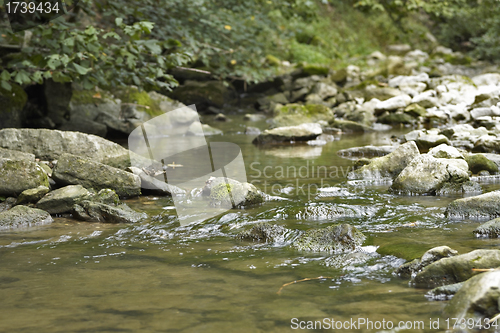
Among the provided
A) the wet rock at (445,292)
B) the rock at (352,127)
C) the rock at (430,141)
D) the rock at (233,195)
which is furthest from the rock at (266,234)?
the rock at (352,127)

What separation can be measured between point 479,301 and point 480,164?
3864mm

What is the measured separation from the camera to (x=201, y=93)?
14.2 metres

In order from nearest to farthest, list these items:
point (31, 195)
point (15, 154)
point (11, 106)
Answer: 1. point (31, 195)
2. point (15, 154)
3. point (11, 106)

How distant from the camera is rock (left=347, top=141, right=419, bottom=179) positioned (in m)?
5.44

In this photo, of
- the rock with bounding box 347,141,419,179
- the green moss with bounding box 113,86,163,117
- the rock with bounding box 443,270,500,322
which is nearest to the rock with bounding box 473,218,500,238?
the rock with bounding box 443,270,500,322

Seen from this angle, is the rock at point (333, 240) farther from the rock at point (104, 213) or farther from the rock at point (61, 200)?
the rock at point (61, 200)

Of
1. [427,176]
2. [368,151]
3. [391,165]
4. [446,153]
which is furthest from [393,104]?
[427,176]

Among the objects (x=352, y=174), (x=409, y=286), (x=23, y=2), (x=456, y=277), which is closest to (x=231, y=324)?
(x=409, y=286)

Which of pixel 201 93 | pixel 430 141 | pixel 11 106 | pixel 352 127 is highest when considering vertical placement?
pixel 201 93

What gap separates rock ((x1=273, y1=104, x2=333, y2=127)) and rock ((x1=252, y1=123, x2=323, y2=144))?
1734mm

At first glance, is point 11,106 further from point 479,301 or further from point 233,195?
point 479,301

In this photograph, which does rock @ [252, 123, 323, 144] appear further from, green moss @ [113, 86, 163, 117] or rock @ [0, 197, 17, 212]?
rock @ [0, 197, 17, 212]

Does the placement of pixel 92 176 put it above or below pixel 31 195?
above

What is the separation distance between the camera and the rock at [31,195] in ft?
14.0
